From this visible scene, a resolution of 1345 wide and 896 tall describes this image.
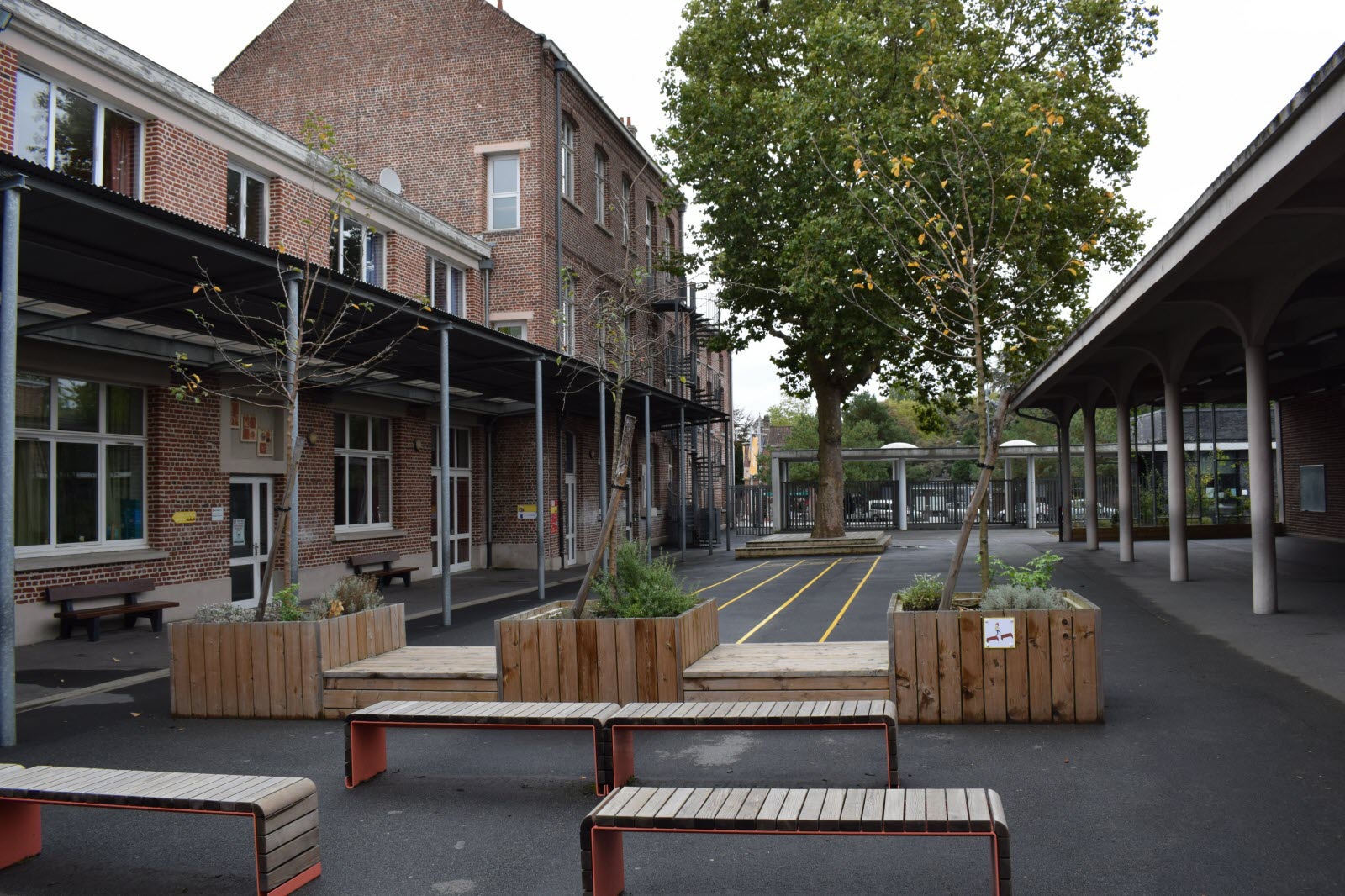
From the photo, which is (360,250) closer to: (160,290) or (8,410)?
(160,290)

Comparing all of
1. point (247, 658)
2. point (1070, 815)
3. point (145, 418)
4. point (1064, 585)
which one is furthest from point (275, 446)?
point (1070, 815)

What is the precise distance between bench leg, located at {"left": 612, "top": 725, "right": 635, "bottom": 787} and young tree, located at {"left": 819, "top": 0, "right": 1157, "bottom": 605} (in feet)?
45.5

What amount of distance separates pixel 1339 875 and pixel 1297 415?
87.9 ft

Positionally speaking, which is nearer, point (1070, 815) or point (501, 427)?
point (1070, 815)

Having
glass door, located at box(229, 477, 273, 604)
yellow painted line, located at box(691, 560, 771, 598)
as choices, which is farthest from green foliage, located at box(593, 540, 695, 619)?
glass door, located at box(229, 477, 273, 604)

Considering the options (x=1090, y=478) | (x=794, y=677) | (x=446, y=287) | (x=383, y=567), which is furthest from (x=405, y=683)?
(x=1090, y=478)

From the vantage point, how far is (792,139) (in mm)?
23359

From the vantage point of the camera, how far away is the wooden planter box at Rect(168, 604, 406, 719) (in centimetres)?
801

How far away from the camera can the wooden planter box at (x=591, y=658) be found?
7.59 m

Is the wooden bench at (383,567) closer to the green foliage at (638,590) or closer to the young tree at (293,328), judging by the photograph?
the young tree at (293,328)

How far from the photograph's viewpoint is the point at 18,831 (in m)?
5.08

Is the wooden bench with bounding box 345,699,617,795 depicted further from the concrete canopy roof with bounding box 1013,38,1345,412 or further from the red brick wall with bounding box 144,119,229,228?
the red brick wall with bounding box 144,119,229,228

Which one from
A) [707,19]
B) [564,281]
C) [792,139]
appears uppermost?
[707,19]

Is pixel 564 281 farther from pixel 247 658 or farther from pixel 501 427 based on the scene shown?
pixel 247 658
